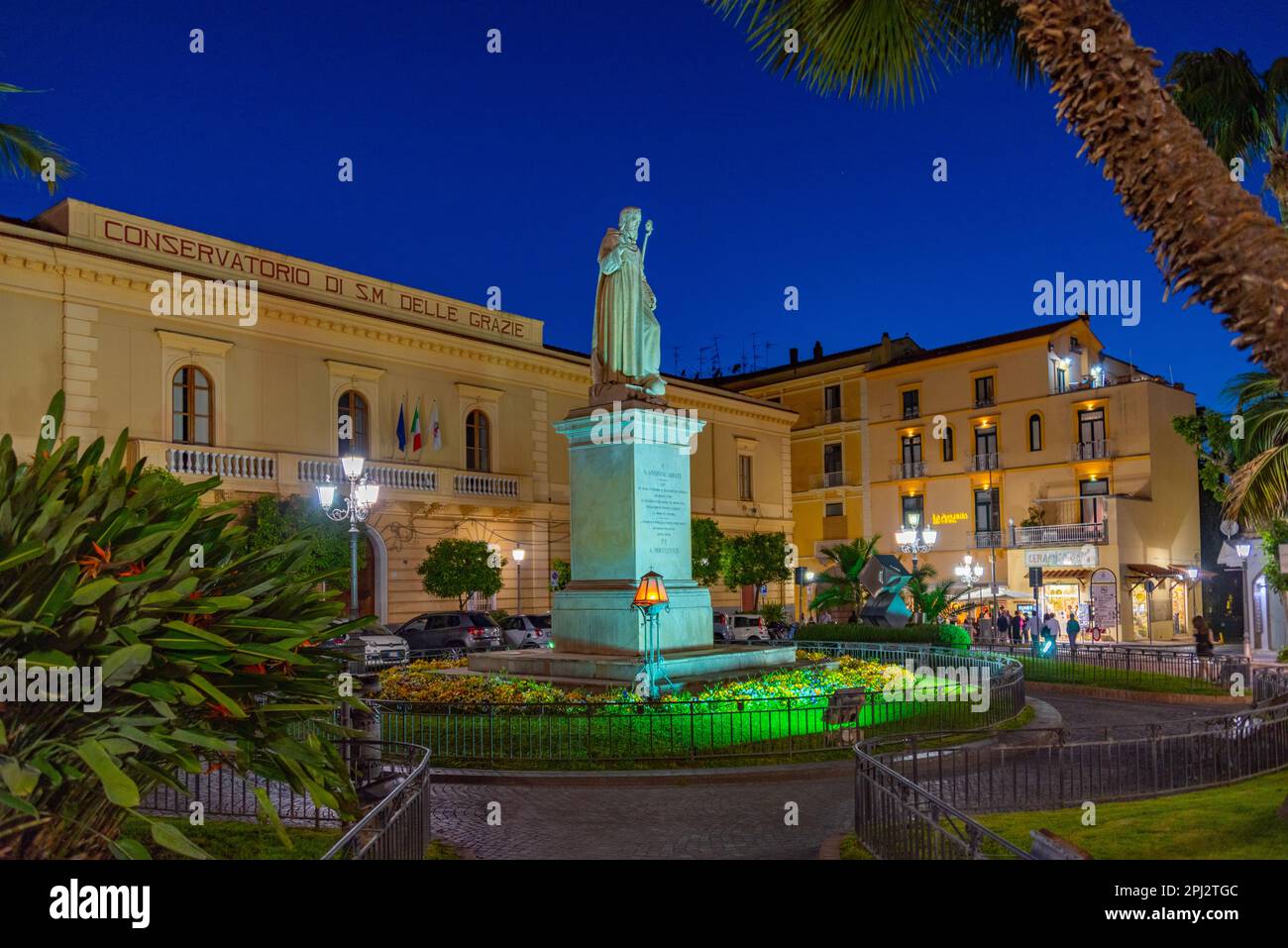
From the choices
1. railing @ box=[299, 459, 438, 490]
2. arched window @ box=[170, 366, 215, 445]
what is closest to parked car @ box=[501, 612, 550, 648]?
railing @ box=[299, 459, 438, 490]

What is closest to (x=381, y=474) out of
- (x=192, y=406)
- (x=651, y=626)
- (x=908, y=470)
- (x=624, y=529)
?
(x=192, y=406)

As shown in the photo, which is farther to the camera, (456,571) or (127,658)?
(456,571)

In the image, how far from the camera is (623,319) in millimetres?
18219

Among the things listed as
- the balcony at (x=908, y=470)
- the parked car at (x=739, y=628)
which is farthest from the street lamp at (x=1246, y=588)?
the balcony at (x=908, y=470)

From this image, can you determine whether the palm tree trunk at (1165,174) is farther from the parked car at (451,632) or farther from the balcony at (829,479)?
the balcony at (829,479)

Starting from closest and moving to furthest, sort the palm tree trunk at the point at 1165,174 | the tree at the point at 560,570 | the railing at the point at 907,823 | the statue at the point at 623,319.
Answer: the palm tree trunk at the point at 1165,174
the railing at the point at 907,823
the statue at the point at 623,319
the tree at the point at 560,570

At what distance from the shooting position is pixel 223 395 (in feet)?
107

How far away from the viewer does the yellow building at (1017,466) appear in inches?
1914

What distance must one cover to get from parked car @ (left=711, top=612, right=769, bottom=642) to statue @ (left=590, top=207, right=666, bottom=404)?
1709 cm

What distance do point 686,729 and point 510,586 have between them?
27.7 meters

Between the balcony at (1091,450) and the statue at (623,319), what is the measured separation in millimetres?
38045

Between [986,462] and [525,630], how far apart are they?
30882 mm

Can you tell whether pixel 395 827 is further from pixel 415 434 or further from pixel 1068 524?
pixel 1068 524
